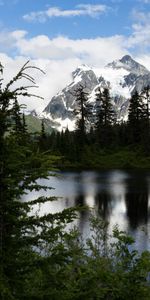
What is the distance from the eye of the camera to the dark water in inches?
1330

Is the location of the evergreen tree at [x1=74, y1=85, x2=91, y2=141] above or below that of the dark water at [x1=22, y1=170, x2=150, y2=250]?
above

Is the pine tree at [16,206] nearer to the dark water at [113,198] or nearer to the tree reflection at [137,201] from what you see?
the dark water at [113,198]

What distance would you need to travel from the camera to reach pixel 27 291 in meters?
7.88

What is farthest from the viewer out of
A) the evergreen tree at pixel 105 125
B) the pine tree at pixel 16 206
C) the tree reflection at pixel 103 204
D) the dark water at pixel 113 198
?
the evergreen tree at pixel 105 125

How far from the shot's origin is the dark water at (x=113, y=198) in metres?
33.8


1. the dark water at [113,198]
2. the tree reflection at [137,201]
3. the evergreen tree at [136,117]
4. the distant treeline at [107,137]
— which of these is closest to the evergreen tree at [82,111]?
the distant treeline at [107,137]

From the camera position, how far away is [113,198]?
4891 cm

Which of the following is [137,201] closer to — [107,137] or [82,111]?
A: [107,137]

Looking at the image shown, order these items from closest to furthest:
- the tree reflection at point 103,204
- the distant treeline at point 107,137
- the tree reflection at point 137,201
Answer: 1. the tree reflection at point 137,201
2. the tree reflection at point 103,204
3. the distant treeline at point 107,137

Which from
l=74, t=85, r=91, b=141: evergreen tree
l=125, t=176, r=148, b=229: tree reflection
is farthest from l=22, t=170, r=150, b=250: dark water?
l=74, t=85, r=91, b=141: evergreen tree

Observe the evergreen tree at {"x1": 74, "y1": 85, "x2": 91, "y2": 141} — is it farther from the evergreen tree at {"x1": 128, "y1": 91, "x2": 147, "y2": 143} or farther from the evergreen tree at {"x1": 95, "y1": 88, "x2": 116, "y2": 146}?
the evergreen tree at {"x1": 128, "y1": 91, "x2": 147, "y2": 143}

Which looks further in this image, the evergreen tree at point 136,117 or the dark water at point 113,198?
the evergreen tree at point 136,117

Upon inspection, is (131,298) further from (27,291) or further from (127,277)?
(27,291)

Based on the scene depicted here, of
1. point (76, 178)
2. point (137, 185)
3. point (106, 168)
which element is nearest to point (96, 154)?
point (106, 168)
